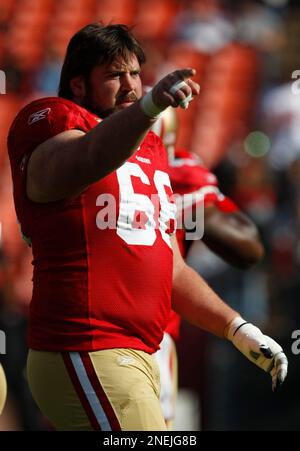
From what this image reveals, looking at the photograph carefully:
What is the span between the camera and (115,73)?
123 inches

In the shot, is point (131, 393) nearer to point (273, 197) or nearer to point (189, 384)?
point (189, 384)

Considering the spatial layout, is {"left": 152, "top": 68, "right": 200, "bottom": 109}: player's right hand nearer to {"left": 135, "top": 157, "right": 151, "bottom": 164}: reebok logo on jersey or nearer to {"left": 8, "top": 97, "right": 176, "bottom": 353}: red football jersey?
{"left": 8, "top": 97, "right": 176, "bottom": 353}: red football jersey

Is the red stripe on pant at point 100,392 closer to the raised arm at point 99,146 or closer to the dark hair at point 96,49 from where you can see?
the raised arm at point 99,146

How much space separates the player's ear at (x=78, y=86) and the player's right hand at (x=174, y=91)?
0.68 meters

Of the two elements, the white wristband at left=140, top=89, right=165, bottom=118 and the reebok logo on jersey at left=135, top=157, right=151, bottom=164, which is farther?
the reebok logo on jersey at left=135, top=157, right=151, bottom=164

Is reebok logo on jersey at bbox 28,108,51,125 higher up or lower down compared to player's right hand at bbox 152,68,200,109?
lower down

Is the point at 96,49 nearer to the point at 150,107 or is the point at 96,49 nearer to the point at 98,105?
the point at 98,105

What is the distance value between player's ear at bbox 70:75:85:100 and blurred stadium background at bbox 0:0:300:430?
2.58m

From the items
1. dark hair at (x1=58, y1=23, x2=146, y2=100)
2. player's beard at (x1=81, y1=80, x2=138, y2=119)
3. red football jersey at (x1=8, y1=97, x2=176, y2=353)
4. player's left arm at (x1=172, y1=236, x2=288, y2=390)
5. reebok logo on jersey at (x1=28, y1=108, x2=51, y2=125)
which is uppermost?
dark hair at (x1=58, y1=23, x2=146, y2=100)

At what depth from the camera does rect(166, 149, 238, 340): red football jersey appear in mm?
4353

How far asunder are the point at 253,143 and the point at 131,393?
7.27 metres
